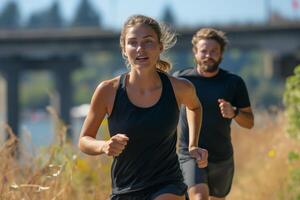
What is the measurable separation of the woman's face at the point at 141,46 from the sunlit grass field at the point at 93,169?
1060 mm

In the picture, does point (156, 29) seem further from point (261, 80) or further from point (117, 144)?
point (261, 80)

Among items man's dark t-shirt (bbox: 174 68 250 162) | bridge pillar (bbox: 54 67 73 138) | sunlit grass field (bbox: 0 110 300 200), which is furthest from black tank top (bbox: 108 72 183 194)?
bridge pillar (bbox: 54 67 73 138)

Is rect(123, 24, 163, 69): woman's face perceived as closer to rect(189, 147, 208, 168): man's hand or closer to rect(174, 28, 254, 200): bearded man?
rect(189, 147, 208, 168): man's hand

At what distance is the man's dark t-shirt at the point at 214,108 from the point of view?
6.31 metres

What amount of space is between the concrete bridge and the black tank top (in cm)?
4688

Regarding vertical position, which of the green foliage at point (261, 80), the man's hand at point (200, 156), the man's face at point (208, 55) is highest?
the man's face at point (208, 55)

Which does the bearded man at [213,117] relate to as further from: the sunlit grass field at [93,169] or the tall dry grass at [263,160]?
the tall dry grass at [263,160]

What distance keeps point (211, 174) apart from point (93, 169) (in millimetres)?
2270

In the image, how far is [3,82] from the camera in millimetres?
57562

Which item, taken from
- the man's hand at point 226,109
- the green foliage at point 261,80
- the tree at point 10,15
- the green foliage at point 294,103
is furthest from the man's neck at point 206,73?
the tree at point 10,15

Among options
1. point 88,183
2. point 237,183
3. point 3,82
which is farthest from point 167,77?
point 3,82

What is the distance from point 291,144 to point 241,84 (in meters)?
3.22

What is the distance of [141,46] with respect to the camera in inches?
181

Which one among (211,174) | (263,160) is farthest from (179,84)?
(263,160)
